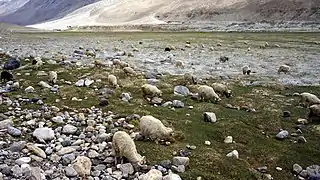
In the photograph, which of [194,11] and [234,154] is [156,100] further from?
[194,11]

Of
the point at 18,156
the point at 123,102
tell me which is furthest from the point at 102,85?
the point at 18,156

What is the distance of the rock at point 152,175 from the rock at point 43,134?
2999mm

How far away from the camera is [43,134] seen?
33.1 ft

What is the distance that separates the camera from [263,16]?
10544cm

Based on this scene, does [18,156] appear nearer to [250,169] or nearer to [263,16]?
[250,169]

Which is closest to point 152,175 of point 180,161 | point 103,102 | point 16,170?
point 180,161

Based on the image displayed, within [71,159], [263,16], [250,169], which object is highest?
[71,159]

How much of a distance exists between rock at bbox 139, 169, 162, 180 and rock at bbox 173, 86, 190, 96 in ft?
25.2

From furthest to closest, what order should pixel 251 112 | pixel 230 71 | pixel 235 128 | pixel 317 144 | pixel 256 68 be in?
pixel 256 68, pixel 230 71, pixel 251 112, pixel 235 128, pixel 317 144

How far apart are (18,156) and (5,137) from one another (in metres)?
1.23

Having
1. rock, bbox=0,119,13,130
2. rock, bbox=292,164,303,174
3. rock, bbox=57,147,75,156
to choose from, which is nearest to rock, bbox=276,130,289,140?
rock, bbox=292,164,303,174

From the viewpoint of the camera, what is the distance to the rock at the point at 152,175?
321 inches

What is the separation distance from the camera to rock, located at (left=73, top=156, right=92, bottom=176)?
8.40m

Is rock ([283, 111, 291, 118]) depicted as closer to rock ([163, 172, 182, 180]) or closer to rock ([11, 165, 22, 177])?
rock ([163, 172, 182, 180])
